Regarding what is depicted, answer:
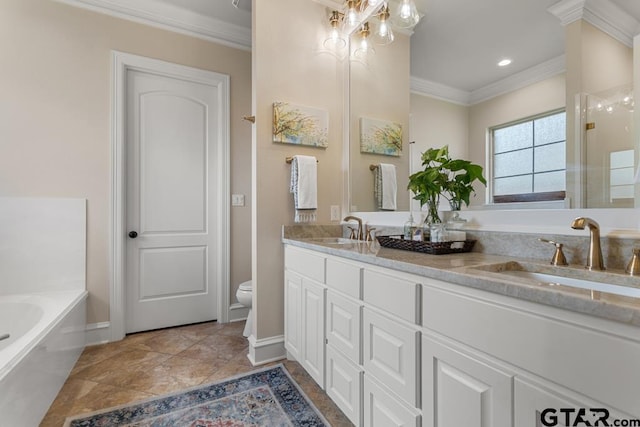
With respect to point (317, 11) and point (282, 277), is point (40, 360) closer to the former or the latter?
point (282, 277)

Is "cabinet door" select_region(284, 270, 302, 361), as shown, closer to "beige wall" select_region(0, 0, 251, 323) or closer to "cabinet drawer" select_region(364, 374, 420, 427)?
"cabinet drawer" select_region(364, 374, 420, 427)

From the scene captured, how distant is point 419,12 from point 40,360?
2.76 m

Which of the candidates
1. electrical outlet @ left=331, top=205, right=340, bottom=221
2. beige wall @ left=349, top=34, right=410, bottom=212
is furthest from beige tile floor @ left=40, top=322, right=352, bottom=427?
beige wall @ left=349, top=34, right=410, bottom=212

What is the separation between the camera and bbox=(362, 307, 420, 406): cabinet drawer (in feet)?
3.31

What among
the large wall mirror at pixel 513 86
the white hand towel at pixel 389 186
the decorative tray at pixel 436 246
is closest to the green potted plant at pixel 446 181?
the large wall mirror at pixel 513 86

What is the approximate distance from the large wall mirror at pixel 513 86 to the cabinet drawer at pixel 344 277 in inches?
26.4

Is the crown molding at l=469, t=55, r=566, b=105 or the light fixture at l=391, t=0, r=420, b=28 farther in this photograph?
the light fixture at l=391, t=0, r=420, b=28

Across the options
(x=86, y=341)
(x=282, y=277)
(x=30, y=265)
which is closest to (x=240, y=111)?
(x=282, y=277)

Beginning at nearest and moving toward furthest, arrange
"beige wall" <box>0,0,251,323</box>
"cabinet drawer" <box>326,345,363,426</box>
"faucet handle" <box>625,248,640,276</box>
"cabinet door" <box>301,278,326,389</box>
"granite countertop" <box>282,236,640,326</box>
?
"granite countertop" <box>282,236,640,326</box>, "faucet handle" <box>625,248,640,276</box>, "cabinet drawer" <box>326,345,363,426</box>, "cabinet door" <box>301,278,326,389</box>, "beige wall" <box>0,0,251,323</box>

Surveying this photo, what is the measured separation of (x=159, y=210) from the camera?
259 centimetres

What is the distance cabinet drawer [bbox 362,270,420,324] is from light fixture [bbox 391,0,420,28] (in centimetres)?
158

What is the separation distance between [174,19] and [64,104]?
1.11 meters

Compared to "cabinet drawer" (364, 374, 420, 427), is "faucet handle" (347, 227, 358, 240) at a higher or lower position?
higher

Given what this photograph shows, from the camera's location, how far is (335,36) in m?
2.27
